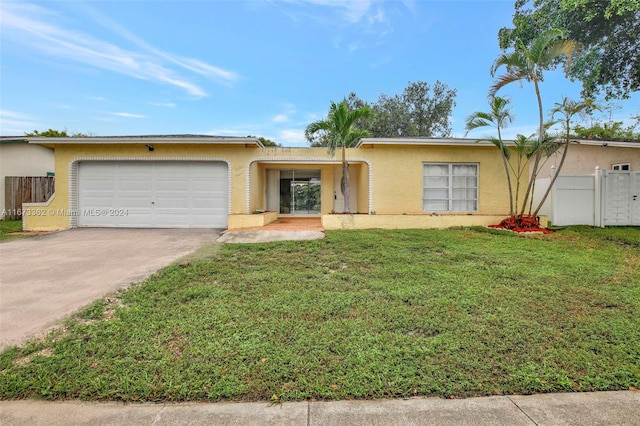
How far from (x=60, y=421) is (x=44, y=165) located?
1786 centimetres

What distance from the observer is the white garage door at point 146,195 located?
11.6 meters

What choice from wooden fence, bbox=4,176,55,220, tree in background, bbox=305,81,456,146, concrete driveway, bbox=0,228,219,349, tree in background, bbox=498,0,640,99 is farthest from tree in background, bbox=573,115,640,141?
wooden fence, bbox=4,176,55,220

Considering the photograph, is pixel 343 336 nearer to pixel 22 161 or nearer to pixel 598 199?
pixel 598 199

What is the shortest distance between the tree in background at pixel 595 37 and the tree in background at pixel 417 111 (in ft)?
43.5

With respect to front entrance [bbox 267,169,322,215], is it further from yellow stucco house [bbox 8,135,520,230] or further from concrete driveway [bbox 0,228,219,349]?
concrete driveway [bbox 0,228,219,349]

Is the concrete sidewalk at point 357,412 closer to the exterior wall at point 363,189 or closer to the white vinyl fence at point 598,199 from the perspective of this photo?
the exterior wall at point 363,189

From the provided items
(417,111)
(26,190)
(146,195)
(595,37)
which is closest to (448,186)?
(595,37)

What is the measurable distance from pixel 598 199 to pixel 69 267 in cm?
1559

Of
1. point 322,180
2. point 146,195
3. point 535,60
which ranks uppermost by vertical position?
point 535,60

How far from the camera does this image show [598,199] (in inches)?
439

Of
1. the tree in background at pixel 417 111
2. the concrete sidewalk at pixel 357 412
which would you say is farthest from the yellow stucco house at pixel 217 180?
the tree in background at pixel 417 111

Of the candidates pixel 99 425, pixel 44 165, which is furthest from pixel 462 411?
pixel 44 165

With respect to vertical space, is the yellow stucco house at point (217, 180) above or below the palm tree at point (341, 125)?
below

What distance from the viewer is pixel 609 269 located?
A: 219 inches
